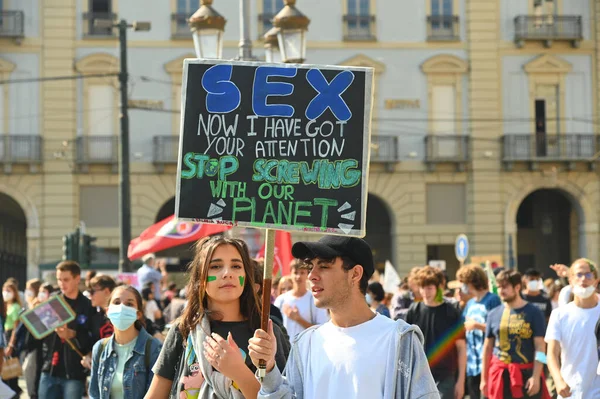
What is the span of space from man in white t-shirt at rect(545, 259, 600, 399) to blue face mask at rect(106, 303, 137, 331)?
345 cm

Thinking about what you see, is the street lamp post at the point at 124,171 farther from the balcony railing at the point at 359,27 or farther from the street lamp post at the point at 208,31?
the balcony railing at the point at 359,27

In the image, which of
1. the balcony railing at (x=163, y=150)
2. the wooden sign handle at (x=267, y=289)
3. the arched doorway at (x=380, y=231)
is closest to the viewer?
the wooden sign handle at (x=267, y=289)

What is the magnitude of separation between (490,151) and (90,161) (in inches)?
518

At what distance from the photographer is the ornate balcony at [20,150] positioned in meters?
36.1

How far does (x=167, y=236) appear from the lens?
808 inches

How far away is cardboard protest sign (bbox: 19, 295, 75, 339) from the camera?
9188 millimetres

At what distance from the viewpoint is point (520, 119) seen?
125 ft

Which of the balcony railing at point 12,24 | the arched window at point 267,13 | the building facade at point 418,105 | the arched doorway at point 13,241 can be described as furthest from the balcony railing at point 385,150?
the arched doorway at point 13,241

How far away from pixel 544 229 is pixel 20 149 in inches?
740

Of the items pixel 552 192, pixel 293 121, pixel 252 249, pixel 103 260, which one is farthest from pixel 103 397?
pixel 552 192

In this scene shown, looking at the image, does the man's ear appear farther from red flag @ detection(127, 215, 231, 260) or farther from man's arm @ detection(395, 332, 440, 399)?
red flag @ detection(127, 215, 231, 260)

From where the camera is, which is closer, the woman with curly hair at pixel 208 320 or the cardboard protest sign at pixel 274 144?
the cardboard protest sign at pixel 274 144

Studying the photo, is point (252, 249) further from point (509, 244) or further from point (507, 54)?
point (507, 54)

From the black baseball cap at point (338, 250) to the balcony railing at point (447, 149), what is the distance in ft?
110
